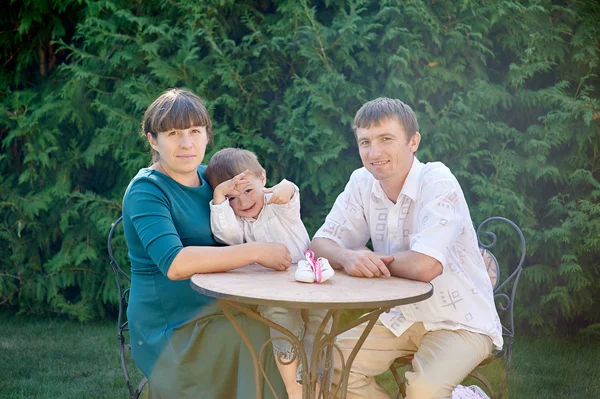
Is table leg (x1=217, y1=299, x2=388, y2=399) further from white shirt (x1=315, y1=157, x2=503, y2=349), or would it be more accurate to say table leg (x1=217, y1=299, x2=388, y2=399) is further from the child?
white shirt (x1=315, y1=157, x2=503, y2=349)

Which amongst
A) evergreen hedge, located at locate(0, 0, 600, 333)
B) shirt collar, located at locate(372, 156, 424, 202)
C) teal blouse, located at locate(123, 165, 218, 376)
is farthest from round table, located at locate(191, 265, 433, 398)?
evergreen hedge, located at locate(0, 0, 600, 333)

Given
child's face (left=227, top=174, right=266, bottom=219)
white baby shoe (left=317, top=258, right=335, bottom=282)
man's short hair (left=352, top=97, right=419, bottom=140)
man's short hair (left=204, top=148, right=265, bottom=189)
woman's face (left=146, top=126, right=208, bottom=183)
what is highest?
man's short hair (left=352, top=97, right=419, bottom=140)

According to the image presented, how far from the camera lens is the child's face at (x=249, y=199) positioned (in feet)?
9.34

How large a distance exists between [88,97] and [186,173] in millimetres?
2539

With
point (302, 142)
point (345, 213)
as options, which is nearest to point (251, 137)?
point (302, 142)

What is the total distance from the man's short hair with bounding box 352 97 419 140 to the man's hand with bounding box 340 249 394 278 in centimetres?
51

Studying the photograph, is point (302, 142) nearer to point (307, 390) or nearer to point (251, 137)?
point (251, 137)

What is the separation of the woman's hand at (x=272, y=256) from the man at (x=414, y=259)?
22 cm

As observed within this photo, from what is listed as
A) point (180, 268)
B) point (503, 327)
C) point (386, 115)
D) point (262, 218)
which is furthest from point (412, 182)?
point (503, 327)

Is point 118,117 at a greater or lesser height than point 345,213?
greater

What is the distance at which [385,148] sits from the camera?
2764mm

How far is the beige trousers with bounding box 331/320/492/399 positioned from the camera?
8.59 feet

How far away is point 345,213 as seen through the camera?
9.87 feet

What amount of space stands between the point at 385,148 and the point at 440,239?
42cm
